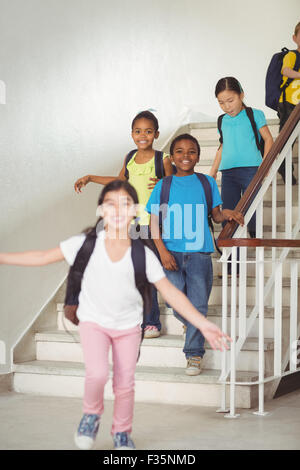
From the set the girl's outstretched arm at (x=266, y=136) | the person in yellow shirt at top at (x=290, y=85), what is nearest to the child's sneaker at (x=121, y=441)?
the girl's outstretched arm at (x=266, y=136)

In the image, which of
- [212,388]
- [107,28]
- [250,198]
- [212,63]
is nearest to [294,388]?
[212,388]

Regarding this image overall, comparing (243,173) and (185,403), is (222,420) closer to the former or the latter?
(185,403)

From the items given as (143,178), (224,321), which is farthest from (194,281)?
Result: (143,178)

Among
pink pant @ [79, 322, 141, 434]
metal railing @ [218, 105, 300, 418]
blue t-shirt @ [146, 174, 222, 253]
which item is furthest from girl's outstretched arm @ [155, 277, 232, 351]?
blue t-shirt @ [146, 174, 222, 253]

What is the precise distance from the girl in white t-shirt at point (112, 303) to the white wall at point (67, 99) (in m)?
1.54

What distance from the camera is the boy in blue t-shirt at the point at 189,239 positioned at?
364 cm

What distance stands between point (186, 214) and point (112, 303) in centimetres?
116

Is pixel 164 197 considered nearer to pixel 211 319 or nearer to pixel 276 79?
pixel 211 319

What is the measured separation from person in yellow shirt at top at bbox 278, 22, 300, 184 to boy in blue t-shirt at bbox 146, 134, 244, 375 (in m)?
1.22

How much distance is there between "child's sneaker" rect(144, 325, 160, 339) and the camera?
4044 mm

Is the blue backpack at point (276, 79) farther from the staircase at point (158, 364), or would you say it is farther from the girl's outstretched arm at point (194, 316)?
the girl's outstretched arm at point (194, 316)

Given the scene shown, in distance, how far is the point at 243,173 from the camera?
4.37 meters

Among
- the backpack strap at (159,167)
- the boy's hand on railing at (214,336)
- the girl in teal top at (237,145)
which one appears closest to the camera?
the boy's hand on railing at (214,336)

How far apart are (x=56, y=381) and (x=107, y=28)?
272cm
